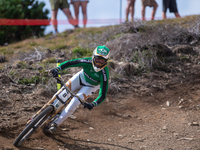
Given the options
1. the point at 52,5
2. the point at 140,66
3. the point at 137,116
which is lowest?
the point at 137,116

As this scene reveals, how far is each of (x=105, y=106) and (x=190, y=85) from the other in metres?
3.16

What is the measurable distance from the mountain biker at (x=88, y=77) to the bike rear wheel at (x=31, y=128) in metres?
0.47

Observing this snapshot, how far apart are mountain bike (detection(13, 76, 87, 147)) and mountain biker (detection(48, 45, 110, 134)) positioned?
0.15m

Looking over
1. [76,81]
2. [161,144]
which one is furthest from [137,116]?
[76,81]

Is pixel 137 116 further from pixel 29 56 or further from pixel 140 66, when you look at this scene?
pixel 29 56

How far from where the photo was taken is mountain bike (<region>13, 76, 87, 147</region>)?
403cm

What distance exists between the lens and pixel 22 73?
698 centimetres

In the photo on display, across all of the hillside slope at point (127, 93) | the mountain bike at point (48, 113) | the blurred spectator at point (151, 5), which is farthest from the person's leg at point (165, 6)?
the mountain bike at point (48, 113)

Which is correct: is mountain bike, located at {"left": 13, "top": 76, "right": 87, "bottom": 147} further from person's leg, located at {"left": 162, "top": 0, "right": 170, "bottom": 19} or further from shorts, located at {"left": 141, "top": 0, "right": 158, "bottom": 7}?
person's leg, located at {"left": 162, "top": 0, "right": 170, "bottom": 19}

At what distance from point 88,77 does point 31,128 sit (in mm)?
1587

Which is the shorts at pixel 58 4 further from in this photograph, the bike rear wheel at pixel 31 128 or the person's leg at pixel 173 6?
the bike rear wheel at pixel 31 128

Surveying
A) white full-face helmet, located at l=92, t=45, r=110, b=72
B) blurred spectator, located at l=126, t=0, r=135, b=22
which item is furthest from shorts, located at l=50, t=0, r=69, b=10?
white full-face helmet, located at l=92, t=45, r=110, b=72

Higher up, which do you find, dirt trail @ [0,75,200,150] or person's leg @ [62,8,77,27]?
person's leg @ [62,8,77,27]

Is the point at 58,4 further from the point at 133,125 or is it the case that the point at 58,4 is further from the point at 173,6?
the point at 133,125
